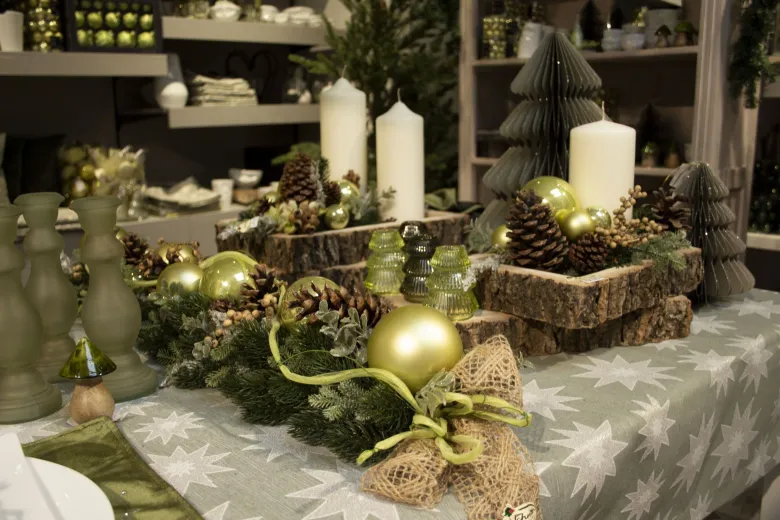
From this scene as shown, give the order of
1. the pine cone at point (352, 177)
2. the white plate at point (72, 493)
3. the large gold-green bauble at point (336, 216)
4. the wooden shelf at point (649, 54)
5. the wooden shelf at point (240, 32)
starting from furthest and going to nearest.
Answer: the wooden shelf at point (240, 32) < the wooden shelf at point (649, 54) < the pine cone at point (352, 177) < the large gold-green bauble at point (336, 216) < the white plate at point (72, 493)

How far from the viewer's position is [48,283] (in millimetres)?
817

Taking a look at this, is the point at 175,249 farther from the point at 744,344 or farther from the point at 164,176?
the point at 164,176

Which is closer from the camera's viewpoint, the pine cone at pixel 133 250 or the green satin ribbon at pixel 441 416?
the green satin ribbon at pixel 441 416

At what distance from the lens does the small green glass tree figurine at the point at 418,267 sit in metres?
0.89

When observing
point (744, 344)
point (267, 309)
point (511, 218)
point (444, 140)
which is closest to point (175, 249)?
point (267, 309)

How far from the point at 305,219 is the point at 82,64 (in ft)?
5.51

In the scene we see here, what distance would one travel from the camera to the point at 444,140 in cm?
274

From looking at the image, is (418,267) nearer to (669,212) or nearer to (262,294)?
(262,294)

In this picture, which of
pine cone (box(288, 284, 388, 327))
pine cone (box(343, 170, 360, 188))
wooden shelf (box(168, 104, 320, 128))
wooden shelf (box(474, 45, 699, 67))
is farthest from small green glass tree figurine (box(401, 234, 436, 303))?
wooden shelf (box(168, 104, 320, 128))

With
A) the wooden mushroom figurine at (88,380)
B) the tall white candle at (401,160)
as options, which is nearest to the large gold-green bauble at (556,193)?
the tall white candle at (401,160)

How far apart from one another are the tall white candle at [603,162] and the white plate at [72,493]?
770 mm

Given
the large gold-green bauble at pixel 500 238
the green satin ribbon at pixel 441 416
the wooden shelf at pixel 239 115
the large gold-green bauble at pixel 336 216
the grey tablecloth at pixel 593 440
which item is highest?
the wooden shelf at pixel 239 115

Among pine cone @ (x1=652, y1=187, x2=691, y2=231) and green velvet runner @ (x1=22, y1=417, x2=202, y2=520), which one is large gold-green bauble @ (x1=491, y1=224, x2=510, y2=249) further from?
green velvet runner @ (x1=22, y1=417, x2=202, y2=520)

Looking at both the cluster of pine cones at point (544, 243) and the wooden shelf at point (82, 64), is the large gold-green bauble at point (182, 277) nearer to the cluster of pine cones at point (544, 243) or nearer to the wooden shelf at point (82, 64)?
the cluster of pine cones at point (544, 243)
